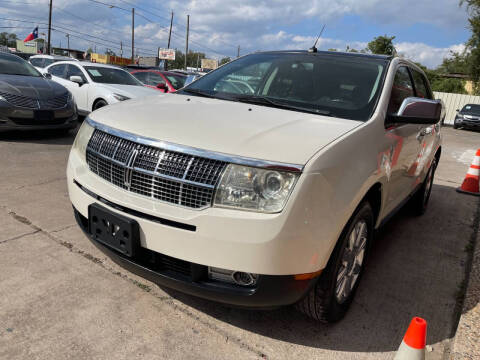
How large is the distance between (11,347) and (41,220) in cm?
177

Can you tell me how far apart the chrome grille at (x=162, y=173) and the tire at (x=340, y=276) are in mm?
756

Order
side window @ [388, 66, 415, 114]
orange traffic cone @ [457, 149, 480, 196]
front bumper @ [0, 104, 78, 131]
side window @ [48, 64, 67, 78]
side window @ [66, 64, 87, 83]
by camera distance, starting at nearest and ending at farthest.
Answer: side window @ [388, 66, 415, 114], orange traffic cone @ [457, 149, 480, 196], front bumper @ [0, 104, 78, 131], side window @ [66, 64, 87, 83], side window @ [48, 64, 67, 78]

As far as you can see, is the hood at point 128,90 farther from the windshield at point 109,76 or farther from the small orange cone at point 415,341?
the small orange cone at point 415,341

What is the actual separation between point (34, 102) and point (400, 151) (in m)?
5.88

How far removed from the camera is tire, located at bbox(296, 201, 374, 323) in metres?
2.20

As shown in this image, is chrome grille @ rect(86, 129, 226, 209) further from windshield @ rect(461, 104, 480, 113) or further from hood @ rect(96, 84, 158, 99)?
windshield @ rect(461, 104, 480, 113)

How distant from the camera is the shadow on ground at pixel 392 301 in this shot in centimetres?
244

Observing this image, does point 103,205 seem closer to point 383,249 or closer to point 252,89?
point 252,89

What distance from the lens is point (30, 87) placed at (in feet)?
22.3

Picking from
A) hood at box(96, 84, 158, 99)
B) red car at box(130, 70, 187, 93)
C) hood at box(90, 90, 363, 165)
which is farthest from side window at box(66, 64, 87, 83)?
hood at box(90, 90, 363, 165)

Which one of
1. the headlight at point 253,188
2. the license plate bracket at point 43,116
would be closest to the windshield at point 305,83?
the headlight at point 253,188

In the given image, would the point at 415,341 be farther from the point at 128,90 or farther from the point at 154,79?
the point at 154,79

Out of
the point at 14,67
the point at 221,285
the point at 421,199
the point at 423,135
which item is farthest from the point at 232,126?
the point at 14,67

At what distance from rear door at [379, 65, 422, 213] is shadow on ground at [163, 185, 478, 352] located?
54 centimetres
